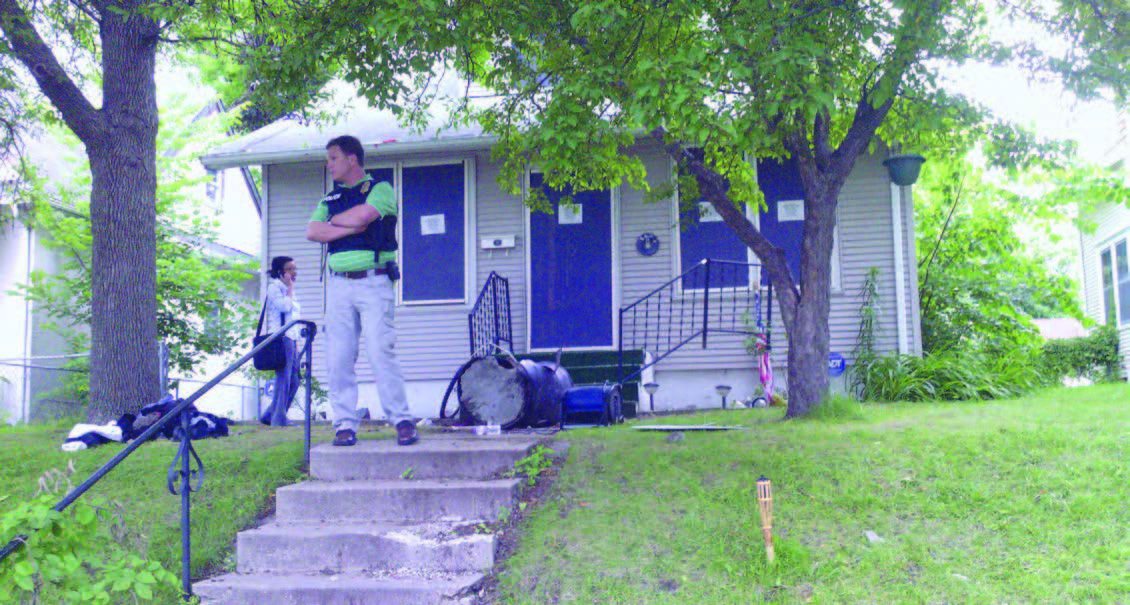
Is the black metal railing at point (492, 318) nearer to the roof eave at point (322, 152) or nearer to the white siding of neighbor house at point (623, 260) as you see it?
the white siding of neighbor house at point (623, 260)

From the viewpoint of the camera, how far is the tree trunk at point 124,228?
726 cm

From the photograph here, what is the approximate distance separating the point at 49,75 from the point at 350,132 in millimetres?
3893

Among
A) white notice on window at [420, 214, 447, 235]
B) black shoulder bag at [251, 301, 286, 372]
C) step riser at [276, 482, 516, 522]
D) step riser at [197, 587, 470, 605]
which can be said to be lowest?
step riser at [197, 587, 470, 605]

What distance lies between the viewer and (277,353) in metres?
6.27

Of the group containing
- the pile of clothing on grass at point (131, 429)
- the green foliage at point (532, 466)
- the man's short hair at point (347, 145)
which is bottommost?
the green foliage at point (532, 466)

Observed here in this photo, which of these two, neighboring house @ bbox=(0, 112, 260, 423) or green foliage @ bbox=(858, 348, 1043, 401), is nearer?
green foliage @ bbox=(858, 348, 1043, 401)

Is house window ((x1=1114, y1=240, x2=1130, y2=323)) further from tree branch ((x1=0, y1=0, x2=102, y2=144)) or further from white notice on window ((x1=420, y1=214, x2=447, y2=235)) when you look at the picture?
tree branch ((x1=0, y1=0, x2=102, y2=144))

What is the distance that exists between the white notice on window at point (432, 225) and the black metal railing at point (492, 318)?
93 centimetres

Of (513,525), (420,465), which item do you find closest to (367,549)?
(513,525)

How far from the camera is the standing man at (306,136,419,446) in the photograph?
5340 millimetres

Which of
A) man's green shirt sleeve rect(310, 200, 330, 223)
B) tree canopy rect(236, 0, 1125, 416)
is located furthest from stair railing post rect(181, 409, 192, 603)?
tree canopy rect(236, 0, 1125, 416)

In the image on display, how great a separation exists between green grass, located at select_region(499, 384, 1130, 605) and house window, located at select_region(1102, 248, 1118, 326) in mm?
11145

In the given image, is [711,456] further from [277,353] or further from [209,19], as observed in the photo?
[209,19]

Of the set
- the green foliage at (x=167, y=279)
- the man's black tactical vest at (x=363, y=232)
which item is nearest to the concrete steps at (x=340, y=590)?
the man's black tactical vest at (x=363, y=232)
